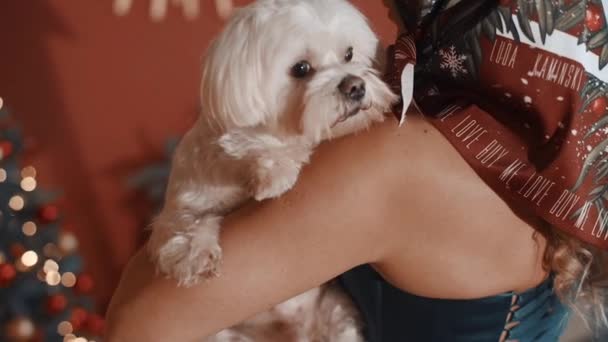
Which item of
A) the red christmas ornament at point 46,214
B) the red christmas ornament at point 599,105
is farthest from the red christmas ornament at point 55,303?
the red christmas ornament at point 599,105

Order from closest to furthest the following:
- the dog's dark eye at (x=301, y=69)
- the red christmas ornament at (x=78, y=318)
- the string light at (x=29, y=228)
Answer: the dog's dark eye at (x=301, y=69) < the string light at (x=29, y=228) < the red christmas ornament at (x=78, y=318)

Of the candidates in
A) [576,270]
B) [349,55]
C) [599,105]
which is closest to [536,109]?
[599,105]

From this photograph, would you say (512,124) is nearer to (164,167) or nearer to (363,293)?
(363,293)

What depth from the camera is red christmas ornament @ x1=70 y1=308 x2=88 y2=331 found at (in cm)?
196

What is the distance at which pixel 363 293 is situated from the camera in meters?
0.94

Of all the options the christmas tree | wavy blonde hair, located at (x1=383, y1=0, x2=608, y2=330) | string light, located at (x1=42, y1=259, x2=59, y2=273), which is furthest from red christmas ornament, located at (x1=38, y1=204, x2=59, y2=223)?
wavy blonde hair, located at (x1=383, y1=0, x2=608, y2=330)

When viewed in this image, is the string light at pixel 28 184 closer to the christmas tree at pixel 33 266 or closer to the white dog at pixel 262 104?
the christmas tree at pixel 33 266

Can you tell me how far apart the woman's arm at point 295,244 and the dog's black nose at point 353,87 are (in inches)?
4.9

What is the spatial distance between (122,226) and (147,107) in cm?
48

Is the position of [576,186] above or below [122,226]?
above

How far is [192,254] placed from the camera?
783mm

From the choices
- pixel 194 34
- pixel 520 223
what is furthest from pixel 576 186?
pixel 194 34

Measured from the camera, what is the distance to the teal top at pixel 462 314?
819mm

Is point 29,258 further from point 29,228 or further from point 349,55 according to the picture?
point 349,55
